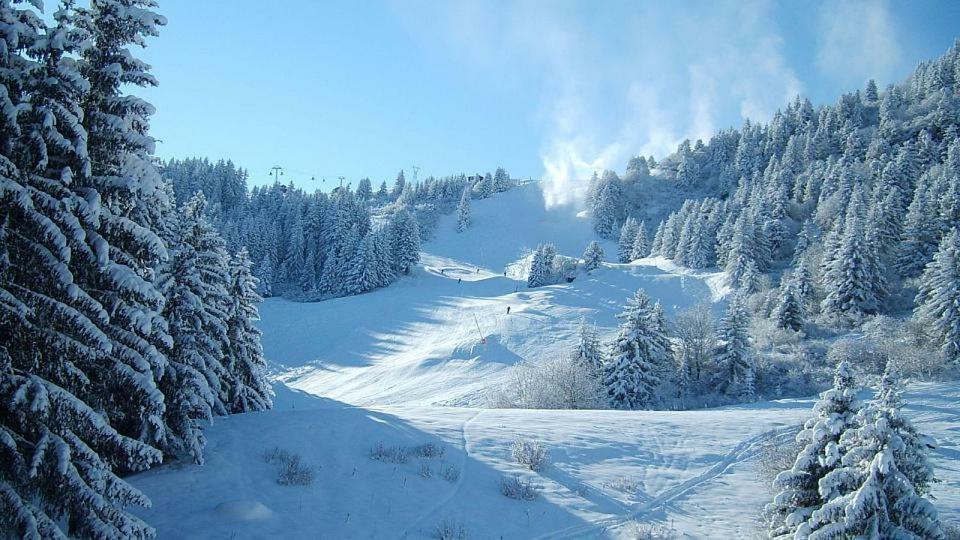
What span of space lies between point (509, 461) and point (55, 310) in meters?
11.4

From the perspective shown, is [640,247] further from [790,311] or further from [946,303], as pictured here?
[946,303]

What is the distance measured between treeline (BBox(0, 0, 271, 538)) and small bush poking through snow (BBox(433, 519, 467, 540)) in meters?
5.28

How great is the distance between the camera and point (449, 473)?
13383mm

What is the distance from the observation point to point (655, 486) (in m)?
14.2

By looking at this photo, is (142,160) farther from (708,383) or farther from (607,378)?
(708,383)

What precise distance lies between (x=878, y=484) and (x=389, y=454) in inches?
437

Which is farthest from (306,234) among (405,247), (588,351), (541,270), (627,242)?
(588,351)

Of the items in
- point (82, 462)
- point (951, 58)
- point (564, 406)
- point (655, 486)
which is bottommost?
point (564, 406)

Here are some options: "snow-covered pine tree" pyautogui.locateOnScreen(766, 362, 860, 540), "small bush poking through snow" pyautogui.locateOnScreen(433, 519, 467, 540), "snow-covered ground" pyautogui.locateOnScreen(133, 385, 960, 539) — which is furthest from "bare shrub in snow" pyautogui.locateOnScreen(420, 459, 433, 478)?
"snow-covered pine tree" pyautogui.locateOnScreen(766, 362, 860, 540)

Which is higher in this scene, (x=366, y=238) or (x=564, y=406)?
(x=366, y=238)

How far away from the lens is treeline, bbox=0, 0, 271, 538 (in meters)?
7.68

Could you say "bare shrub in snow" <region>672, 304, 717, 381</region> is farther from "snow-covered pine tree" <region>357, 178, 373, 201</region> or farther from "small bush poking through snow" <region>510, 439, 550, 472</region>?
"snow-covered pine tree" <region>357, 178, 373, 201</region>

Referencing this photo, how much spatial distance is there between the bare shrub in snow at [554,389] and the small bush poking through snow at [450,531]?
21723 millimetres

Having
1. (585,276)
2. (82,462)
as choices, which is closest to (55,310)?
(82,462)
